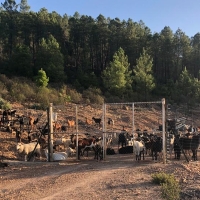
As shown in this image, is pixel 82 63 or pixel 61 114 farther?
pixel 82 63

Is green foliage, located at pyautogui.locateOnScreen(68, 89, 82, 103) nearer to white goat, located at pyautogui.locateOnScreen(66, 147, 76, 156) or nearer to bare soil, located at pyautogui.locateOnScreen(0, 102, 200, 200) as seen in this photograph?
white goat, located at pyautogui.locateOnScreen(66, 147, 76, 156)

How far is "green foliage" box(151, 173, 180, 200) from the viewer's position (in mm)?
10055

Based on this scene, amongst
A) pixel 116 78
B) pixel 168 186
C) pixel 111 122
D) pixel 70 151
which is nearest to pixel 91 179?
pixel 168 186

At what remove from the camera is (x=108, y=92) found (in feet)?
172

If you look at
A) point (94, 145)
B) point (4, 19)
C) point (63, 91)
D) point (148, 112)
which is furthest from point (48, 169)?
point (4, 19)

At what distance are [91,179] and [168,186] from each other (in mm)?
2880

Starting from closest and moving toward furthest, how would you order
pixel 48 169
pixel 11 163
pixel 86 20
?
pixel 48 169 → pixel 11 163 → pixel 86 20

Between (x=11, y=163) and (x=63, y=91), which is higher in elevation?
(x=63, y=91)

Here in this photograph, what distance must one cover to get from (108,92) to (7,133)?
31476mm

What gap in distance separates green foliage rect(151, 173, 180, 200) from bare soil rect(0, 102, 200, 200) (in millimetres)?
217

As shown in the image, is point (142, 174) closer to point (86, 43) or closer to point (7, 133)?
point (7, 133)

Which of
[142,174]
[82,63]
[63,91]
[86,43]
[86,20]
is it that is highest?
[86,20]

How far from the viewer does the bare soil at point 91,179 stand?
35.1ft

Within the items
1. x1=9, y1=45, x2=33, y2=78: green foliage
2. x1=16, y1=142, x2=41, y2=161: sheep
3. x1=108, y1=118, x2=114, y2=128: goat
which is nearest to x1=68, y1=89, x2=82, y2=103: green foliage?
Result: x1=9, y1=45, x2=33, y2=78: green foliage
